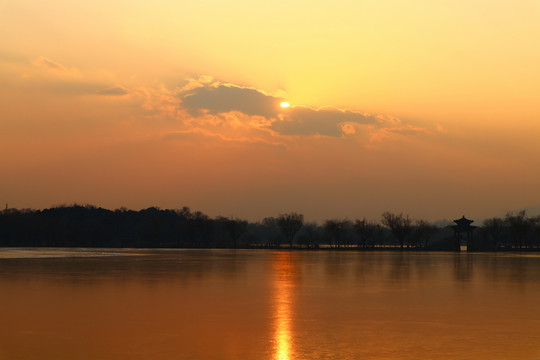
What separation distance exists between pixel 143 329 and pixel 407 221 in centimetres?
13019

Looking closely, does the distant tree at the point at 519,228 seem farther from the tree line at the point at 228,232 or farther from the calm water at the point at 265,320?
the calm water at the point at 265,320

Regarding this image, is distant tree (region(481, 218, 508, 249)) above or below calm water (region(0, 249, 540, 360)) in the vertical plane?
above

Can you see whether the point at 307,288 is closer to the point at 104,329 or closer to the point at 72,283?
the point at 72,283

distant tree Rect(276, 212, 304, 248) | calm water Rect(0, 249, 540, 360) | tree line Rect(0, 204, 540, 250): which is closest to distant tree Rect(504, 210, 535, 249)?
tree line Rect(0, 204, 540, 250)

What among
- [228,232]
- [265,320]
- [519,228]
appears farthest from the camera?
[228,232]

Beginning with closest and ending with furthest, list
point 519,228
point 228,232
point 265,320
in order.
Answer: point 265,320, point 519,228, point 228,232

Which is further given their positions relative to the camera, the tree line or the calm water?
the tree line

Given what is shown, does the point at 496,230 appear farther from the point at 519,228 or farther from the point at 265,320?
the point at 265,320

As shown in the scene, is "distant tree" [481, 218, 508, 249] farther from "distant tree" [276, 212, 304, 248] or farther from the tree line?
"distant tree" [276, 212, 304, 248]

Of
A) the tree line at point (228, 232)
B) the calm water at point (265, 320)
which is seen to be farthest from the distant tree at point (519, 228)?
the calm water at point (265, 320)

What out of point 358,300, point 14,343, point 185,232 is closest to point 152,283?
point 358,300

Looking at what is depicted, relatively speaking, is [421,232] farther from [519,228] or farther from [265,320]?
[265,320]

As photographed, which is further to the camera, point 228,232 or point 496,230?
point 228,232

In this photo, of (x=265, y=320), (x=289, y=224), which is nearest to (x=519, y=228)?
(x=289, y=224)
